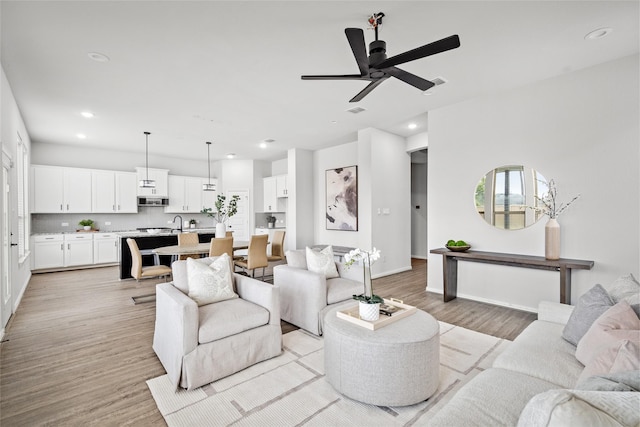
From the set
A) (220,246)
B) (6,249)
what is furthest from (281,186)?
(6,249)

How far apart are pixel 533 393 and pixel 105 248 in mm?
8386

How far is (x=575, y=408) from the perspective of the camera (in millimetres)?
746

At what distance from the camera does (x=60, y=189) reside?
22.9 ft

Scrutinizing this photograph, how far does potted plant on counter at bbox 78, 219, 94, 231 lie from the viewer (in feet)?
24.0

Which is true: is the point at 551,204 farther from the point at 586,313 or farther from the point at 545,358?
the point at 545,358

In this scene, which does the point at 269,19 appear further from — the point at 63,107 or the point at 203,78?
the point at 63,107

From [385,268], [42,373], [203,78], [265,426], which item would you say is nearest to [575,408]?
[265,426]

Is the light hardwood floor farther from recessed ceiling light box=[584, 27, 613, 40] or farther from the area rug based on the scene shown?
recessed ceiling light box=[584, 27, 613, 40]

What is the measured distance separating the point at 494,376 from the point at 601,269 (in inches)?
115

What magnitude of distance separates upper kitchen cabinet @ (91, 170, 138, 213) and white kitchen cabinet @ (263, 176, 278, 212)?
3390mm

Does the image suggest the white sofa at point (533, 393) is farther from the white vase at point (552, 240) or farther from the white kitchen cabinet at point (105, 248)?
the white kitchen cabinet at point (105, 248)

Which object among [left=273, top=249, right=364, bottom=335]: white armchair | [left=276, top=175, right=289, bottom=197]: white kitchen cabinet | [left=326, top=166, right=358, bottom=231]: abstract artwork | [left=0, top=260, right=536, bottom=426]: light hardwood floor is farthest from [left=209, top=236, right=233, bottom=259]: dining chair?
[left=276, top=175, right=289, bottom=197]: white kitchen cabinet

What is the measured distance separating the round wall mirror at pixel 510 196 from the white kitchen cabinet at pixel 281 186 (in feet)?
17.1

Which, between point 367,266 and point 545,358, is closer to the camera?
point 545,358
